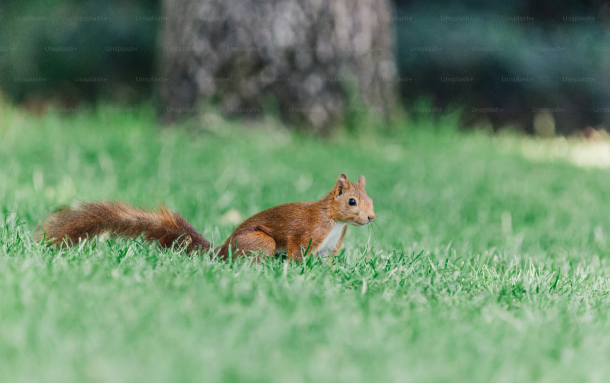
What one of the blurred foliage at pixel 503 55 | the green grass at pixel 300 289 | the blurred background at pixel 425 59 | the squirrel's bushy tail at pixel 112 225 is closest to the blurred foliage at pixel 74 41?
the blurred background at pixel 425 59

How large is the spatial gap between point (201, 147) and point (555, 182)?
2.56 meters

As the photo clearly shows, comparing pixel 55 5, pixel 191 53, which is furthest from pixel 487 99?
pixel 55 5

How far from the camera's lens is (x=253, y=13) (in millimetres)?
5656

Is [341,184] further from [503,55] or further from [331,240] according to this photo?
[503,55]

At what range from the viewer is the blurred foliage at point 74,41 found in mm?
9031

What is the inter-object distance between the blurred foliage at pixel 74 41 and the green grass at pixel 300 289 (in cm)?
449

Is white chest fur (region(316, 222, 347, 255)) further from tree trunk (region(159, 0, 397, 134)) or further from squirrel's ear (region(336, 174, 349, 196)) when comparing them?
tree trunk (region(159, 0, 397, 134))

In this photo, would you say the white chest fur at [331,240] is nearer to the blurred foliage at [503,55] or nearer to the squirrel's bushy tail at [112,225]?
the squirrel's bushy tail at [112,225]

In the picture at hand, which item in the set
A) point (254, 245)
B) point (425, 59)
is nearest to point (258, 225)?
point (254, 245)

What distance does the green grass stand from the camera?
68.0 inches

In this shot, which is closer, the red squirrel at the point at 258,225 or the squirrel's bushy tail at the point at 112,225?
the red squirrel at the point at 258,225

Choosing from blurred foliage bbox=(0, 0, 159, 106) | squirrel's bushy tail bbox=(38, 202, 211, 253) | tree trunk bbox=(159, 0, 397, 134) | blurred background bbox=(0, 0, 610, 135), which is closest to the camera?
squirrel's bushy tail bbox=(38, 202, 211, 253)

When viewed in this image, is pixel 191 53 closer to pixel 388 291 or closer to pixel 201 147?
pixel 201 147

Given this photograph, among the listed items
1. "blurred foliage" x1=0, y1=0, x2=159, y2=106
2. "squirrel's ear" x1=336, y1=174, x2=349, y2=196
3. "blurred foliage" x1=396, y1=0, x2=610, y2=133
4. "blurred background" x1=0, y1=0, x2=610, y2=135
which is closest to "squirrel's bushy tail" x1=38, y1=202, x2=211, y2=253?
"squirrel's ear" x1=336, y1=174, x2=349, y2=196
